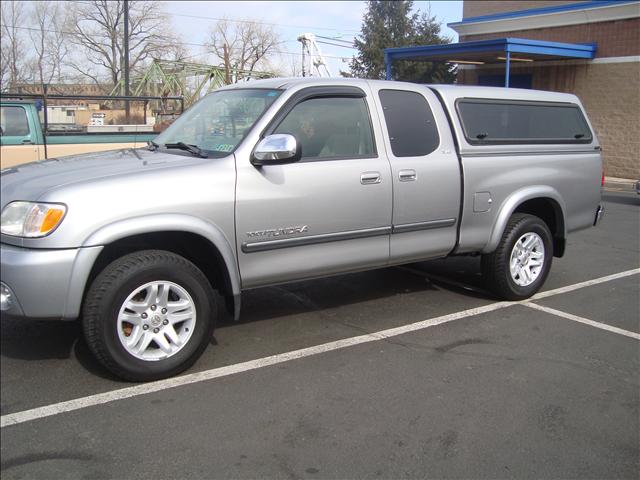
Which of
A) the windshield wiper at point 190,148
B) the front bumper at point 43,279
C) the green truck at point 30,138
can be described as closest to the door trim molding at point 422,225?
the windshield wiper at point 190,148

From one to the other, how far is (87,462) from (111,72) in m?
45.5

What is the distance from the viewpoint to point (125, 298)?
3.69 metres

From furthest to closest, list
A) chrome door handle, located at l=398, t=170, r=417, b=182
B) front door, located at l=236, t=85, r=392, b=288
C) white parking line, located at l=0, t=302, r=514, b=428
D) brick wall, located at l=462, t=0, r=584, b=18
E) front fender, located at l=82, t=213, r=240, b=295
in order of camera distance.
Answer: brick wall, located at l=462, t=0, r=584, b=18, chrome door handle, located at l=398, t=170, r=417, b=182, front door, located at l=236, t=85, r=392, b=288, front fender, located at l=82, t=213, r=240, b=295, white parking line, located at l=0, t=302, r=514, b=428

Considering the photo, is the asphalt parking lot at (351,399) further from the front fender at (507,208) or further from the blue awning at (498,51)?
the blue awning at (498,51)

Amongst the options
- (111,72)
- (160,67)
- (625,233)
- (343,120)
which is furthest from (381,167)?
(111,72)

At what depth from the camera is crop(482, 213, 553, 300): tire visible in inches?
221

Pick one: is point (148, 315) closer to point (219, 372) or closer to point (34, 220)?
point (219, 372)

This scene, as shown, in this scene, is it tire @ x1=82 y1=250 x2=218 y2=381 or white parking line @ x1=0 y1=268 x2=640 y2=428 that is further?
tire @ x1=82 y1=250 x2=218 y2=381

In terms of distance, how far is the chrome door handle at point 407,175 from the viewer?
15.7 ft

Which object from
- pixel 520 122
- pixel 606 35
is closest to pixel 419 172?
pixel 520 122

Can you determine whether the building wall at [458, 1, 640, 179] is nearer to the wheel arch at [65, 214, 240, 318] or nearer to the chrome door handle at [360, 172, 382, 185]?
the chrome door handle at [360, 172, 382, 185]

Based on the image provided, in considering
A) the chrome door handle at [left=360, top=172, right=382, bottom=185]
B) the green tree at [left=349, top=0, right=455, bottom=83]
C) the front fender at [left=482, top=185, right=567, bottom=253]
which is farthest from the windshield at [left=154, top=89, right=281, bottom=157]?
the green tree at [left=349, top=0, right=455, bottom=83]

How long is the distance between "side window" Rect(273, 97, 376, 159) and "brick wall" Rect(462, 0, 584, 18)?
761 inches

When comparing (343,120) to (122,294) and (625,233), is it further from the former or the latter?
(625,233)
